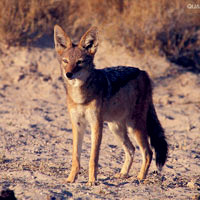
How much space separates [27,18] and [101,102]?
5.56 m

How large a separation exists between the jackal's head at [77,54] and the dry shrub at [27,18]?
479cm

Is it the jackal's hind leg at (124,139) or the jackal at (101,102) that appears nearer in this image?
the jackal at (101,102)

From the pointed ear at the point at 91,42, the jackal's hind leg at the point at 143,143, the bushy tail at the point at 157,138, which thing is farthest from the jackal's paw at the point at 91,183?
the pointed ear at the point at 91,42

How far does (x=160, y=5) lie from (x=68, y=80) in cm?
563

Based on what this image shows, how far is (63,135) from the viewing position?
6855mm

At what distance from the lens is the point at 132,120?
541cm

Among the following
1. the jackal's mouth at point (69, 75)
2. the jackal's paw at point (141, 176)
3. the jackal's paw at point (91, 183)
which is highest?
the jackal's mouth at point (69, 75)

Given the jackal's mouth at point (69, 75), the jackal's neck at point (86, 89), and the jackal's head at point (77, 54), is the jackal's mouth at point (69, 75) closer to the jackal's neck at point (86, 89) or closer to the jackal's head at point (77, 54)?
the jackal's head at point (77, 54)

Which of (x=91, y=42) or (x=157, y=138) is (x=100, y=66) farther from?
(x=91, y=42)

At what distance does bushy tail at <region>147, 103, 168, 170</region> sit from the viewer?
17.8ft

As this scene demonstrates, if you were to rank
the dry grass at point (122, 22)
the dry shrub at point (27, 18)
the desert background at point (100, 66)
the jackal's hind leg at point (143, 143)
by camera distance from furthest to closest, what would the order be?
the dry grass at point (122, 22)
the dry shrub at point (27, 18)
the jackal's hind leg at point (143, 143)
the desert background at point (100, 66)

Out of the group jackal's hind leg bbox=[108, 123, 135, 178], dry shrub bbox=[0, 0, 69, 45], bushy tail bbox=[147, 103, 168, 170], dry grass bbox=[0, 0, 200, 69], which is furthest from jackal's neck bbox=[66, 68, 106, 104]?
dry shrub bbox=[0, 0, 69, 45]

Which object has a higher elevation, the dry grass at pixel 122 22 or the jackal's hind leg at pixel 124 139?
the dry grass at pixel 122 22

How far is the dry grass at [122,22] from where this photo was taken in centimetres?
960
